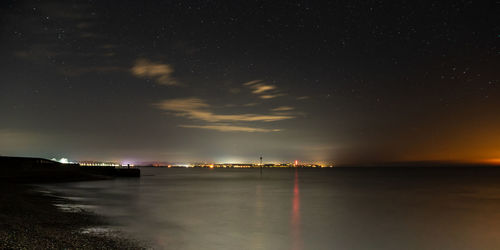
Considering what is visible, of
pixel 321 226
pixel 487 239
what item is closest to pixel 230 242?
pixel 321 226

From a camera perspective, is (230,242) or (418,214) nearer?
(230,242)

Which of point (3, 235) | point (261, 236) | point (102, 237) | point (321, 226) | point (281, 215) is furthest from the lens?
point (281, 215)

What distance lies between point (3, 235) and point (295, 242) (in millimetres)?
11718

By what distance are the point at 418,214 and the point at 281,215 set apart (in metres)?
10.5

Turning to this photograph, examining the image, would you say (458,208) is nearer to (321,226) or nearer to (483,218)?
(483,218)

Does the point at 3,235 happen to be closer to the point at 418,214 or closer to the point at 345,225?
the point at 345,225

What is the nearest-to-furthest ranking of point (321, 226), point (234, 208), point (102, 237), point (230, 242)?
point (102, 237)
point (230, 242)
point (321, 226)
point (234, 208)

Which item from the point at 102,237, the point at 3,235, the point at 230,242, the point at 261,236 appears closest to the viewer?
the point at 3,235

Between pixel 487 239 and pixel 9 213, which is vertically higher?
pixel 9 213

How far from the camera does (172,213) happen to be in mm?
26297

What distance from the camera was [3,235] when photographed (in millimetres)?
12070

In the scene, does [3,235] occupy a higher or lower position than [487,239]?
higher

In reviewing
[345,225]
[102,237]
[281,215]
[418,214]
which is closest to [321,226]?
[345,225]

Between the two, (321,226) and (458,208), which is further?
(458,208)
